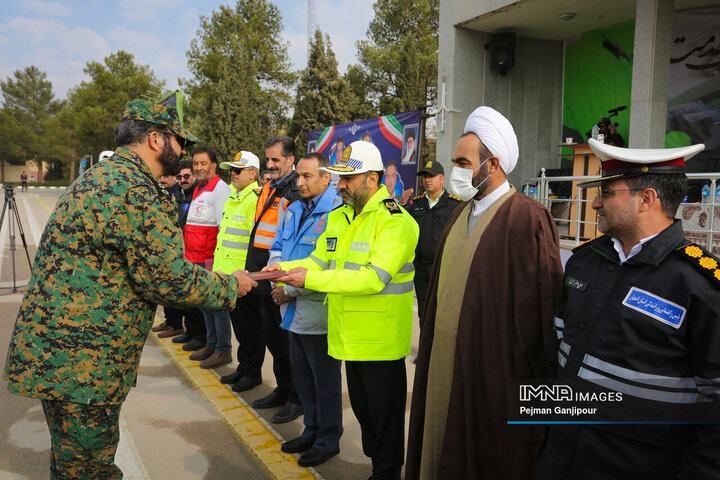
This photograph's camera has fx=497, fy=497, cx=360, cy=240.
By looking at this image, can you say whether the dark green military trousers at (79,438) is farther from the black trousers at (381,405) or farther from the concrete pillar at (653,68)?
the concrete pillar at (653,68)

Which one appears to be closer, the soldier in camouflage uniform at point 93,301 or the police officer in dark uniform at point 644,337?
the police officer in dark uniform at point 644,337

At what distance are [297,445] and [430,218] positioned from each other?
9.98 feet

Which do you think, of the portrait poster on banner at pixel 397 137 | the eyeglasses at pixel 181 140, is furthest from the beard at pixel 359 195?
the portrait poster on banner at pixel 397 137

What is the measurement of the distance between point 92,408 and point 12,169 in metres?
91.3

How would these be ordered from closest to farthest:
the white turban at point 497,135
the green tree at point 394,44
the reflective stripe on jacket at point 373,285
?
the white turban at point 497,135
the reflective stripe on jacket at point 373,285
the green tree at point 394,44

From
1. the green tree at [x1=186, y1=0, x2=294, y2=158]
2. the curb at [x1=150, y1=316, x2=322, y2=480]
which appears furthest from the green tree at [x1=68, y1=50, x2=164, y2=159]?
the curb at [x1=150, y1=316, x2=322, y2=480]

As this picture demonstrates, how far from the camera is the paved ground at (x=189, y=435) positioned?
3.30 metres

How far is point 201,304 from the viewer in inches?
96.4

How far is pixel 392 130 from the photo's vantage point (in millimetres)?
8562

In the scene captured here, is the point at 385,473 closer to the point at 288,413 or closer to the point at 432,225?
the point at 288,413

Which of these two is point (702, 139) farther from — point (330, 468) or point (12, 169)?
point (12, 169)

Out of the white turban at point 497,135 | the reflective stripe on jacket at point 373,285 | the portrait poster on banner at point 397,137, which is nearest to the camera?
the white turban at point 497,135

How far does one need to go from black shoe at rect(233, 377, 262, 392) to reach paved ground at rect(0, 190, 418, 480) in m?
0.07

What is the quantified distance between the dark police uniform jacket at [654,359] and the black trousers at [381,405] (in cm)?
134
